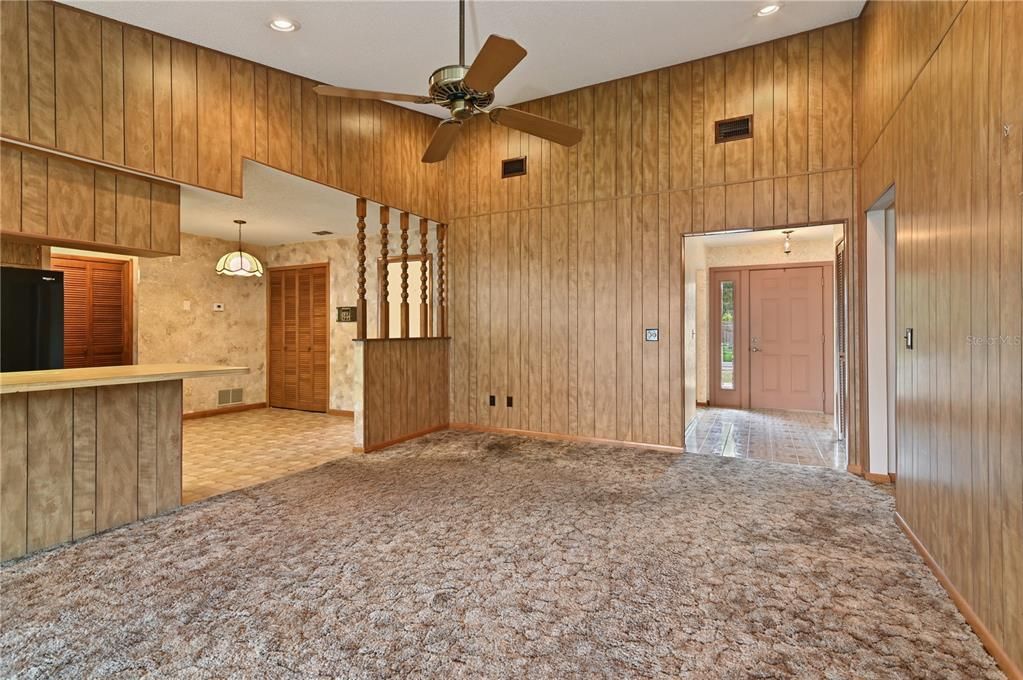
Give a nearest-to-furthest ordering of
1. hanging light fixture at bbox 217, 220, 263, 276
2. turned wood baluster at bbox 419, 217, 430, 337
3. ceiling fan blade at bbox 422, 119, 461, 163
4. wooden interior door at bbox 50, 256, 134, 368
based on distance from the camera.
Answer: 1. ceiling fan blade at bbox 422, 119, 461, 163
2. turned wood baluster at bbox 419, 217, 430, 337
3. wooden interior door at bbox 50, 256, 134, 368
4. hanging light fixture at bbox 217, 220, 263, 276

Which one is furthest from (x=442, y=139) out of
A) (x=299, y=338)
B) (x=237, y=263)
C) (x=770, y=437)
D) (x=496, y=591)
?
(x=299, y=338)

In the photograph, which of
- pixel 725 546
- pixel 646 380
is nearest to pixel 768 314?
pixel 646 380

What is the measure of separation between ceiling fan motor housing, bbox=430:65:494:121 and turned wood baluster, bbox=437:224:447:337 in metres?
2.90

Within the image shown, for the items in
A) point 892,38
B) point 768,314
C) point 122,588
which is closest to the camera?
point 122,588

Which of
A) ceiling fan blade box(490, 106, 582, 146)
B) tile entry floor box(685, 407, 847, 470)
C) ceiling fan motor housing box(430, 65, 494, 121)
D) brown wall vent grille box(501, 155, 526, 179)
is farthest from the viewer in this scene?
brown wall vent grille box(501, 155, 526, 179)

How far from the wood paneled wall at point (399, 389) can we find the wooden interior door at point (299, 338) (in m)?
Result: 2.44

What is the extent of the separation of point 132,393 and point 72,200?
1257 mm

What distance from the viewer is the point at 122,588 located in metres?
2.17

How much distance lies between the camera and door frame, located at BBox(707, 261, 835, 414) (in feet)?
23.2

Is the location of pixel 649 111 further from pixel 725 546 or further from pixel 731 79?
pixel 725 546

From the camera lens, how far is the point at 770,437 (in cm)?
529

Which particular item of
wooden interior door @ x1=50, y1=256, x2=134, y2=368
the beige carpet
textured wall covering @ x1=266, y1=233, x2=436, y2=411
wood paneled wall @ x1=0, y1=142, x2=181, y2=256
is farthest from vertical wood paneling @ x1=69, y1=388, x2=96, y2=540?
textured wall covering @ x1=266, y1=233, x2=436, y2=411

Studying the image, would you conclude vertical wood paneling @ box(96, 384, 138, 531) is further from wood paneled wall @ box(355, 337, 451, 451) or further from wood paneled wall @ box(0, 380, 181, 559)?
wood paneled wall @ box(355, 337, 451, 451)

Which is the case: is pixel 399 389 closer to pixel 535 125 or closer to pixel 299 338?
pixel 535 125
